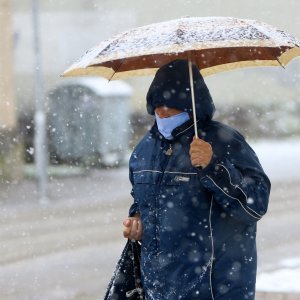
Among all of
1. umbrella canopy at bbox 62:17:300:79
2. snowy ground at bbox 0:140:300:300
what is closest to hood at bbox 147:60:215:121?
umbrella canopy at bbox 62:17:300:79

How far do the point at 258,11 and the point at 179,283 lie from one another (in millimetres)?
25581

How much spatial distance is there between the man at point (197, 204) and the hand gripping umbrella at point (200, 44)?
0.38ft

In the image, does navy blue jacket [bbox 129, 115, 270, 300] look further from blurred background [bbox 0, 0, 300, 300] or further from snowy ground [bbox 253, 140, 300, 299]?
snowy ground [bbox 253, 140, 300, 299]

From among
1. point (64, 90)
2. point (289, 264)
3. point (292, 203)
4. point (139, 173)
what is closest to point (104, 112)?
point (64, 90)

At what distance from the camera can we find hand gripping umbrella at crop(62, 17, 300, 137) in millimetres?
3584

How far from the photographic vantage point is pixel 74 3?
24.1 metres

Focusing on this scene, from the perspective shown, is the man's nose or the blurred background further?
the blurred background

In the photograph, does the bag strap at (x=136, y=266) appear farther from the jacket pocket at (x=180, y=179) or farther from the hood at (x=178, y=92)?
the hood at (x=178, y=92)

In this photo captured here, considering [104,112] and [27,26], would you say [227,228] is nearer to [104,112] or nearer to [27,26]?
[104,112]

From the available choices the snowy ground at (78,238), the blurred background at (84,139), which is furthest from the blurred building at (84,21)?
the snowy ground at (78,238)

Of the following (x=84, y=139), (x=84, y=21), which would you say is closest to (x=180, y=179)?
(x=84, y=139)

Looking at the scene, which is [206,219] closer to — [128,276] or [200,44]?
[128,276]

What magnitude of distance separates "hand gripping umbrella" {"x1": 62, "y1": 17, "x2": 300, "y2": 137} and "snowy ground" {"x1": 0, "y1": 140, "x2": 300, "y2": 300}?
3.37m

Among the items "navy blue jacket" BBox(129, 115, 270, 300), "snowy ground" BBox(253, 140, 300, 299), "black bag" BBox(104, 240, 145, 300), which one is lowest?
"snowy ground" BBox(253, 140, 300, 299)
